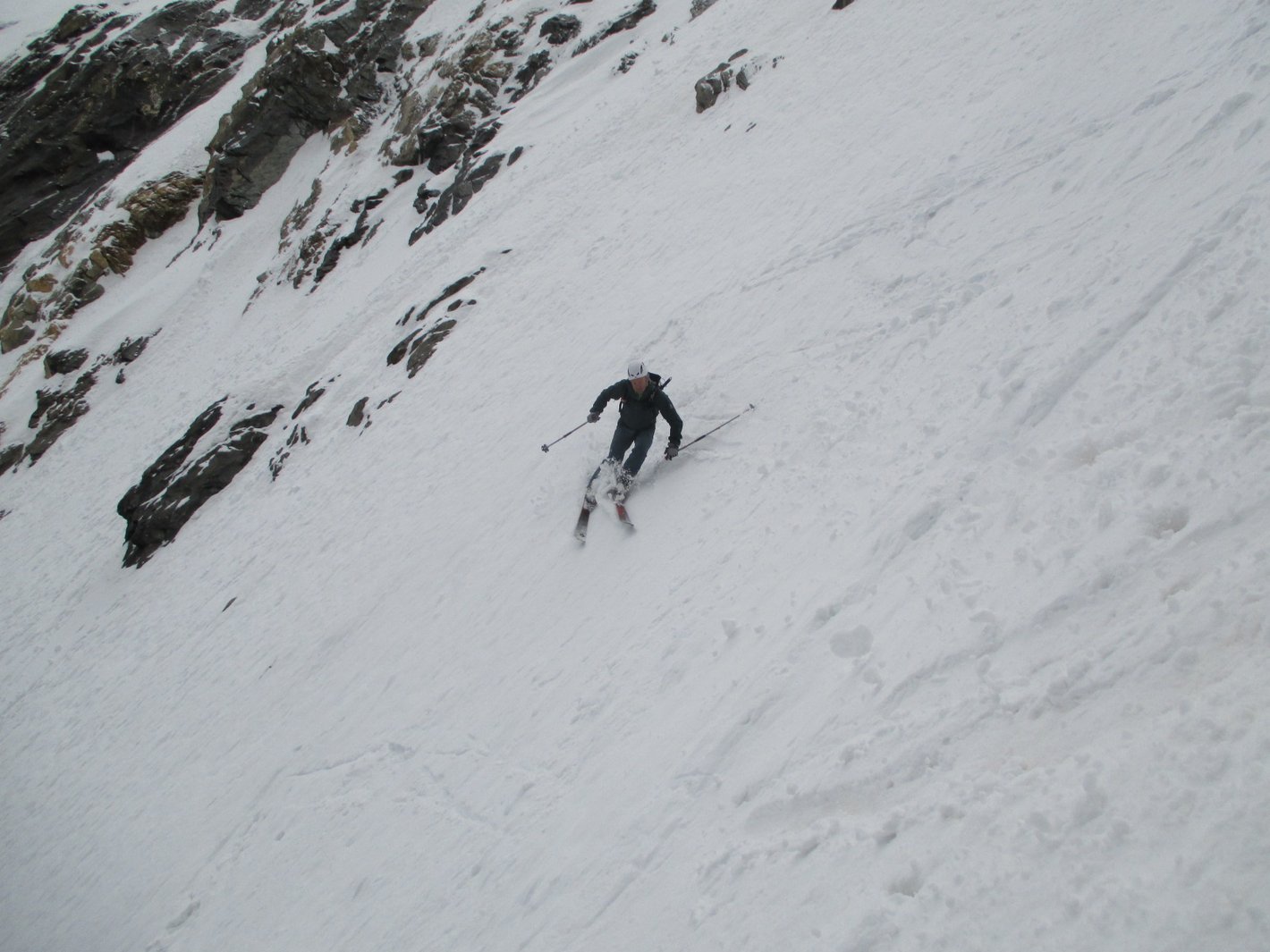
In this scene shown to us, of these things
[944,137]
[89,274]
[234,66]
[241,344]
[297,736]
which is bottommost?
[297,736]

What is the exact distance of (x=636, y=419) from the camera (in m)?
7.67

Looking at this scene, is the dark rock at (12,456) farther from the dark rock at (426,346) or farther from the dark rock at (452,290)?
the dark rock at (426,346)

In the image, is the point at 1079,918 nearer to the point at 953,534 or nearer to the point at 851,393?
the point at 953,534

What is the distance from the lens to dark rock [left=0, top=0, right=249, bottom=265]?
40.4m

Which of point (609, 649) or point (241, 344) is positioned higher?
point (241, 344)

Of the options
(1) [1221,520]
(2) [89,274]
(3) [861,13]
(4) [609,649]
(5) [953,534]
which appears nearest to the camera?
(1) [1221,520]

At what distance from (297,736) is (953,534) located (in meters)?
8.24

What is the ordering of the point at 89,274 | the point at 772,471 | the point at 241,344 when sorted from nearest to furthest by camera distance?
1. the point at 772,471
2. the point at 241,344
3. the point at 89,274

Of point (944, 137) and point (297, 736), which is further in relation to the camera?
point (944, 137)

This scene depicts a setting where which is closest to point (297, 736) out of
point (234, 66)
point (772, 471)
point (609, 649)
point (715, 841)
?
point (609, 649)

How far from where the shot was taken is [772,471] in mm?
6785

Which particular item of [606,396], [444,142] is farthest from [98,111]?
[606,396]

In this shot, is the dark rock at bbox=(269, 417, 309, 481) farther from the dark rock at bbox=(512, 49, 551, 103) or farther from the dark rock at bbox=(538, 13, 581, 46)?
the dark rock at bbox=(538, 13, 581, 46)

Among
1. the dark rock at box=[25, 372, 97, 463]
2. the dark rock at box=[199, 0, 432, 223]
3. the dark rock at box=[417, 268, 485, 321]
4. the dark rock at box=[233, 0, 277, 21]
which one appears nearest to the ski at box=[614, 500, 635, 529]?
the dark rock at box=[417, 268, 485, 321]
